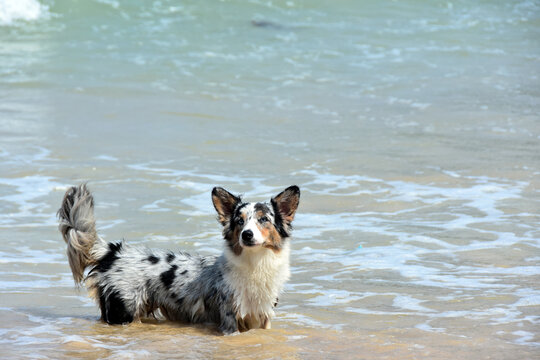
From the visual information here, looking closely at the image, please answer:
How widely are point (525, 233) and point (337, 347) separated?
11.0 feet

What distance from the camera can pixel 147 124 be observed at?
41.3 feet

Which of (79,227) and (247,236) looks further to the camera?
(79,227)

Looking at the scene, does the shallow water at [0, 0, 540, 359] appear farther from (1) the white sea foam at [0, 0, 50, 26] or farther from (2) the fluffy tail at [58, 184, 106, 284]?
(2) the fluffy tail at [58, 184, 106, 284]

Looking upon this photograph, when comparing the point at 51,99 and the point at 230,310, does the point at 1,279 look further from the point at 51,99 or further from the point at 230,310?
the point at 51,99

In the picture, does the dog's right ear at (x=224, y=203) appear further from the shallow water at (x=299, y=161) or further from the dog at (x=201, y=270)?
the shallow water at (x=299, y=161)

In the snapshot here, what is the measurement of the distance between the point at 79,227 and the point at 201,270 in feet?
3.02

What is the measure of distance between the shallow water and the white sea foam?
61mm

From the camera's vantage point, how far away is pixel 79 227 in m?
5.71

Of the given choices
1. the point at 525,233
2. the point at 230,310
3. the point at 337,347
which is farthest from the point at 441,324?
the point at 525,233

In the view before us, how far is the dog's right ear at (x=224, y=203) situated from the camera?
17.9 ft

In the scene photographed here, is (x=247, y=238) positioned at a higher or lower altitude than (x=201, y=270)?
higher

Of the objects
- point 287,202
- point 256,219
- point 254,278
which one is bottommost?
point 254,278

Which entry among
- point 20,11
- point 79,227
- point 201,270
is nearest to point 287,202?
point 201,270

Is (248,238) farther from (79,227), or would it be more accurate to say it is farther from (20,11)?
(20,11)
